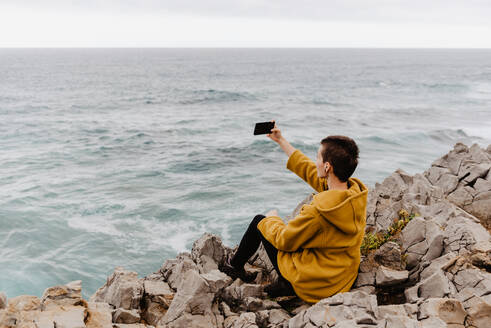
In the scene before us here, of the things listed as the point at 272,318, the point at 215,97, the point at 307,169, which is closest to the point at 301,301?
the point at 272,318

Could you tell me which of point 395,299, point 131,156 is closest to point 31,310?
point 395,299

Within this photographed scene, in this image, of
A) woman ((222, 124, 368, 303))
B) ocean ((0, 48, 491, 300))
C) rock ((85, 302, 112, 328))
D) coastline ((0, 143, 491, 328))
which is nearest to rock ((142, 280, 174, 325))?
coastline ((0, 143, 491, 328))

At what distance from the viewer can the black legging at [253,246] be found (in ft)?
17.3

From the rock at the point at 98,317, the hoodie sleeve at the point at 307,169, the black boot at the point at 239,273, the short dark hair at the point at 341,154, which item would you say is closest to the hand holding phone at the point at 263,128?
the hoodie sleeve at the point at 307,169

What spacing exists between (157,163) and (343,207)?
22078 millimetres

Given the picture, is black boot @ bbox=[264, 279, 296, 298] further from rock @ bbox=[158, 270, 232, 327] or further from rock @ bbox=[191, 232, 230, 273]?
rock @ bbox=[191, 232, 230, 273]

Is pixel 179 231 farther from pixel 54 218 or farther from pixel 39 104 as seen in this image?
pixel 39 104

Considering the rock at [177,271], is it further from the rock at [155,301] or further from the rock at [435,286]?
the rock at [435,286]

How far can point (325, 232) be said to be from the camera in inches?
177

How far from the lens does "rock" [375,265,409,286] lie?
5.38 m

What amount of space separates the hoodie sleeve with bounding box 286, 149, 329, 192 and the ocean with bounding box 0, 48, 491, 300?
9623mm

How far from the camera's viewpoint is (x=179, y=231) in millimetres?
16203

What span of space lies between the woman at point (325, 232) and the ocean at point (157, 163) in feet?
31.7

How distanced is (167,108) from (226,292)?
4300 centimetres
